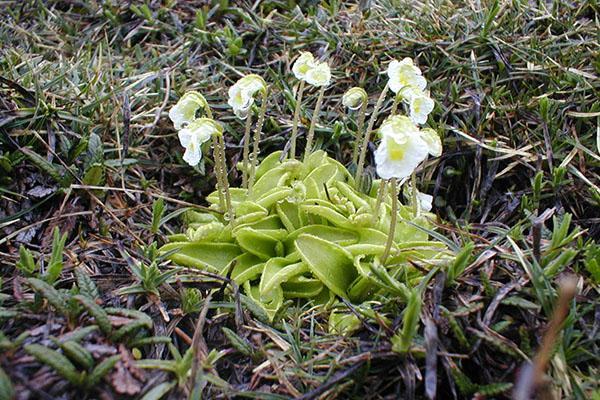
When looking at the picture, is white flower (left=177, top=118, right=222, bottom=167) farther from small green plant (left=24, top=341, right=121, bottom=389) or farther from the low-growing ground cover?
small green plant (left=24, top=341, right=121, bottom=389)

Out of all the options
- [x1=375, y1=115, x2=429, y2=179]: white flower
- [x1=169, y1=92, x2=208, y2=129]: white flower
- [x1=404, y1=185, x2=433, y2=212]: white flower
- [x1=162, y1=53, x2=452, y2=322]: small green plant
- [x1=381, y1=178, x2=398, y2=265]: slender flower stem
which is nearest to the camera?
[x1=375, y1=115, x2=429, y2=179]: white flower

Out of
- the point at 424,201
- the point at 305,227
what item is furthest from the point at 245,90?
the point at 424,201

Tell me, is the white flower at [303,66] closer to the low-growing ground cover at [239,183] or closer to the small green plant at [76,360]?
the low-growing ground cover at [239,183]

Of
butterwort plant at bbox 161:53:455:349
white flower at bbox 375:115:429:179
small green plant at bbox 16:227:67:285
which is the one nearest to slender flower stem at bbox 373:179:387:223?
butterwort plant at bbox 161:53:455:349

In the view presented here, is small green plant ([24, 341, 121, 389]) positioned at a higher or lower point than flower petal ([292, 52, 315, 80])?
lower

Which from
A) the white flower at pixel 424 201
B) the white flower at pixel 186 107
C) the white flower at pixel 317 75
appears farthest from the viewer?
the white flower at pixel 424 201

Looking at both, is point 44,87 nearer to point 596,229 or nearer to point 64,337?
point 64,337

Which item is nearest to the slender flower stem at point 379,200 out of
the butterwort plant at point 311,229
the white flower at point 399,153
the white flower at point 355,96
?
the butterwort plant at point 311,229
